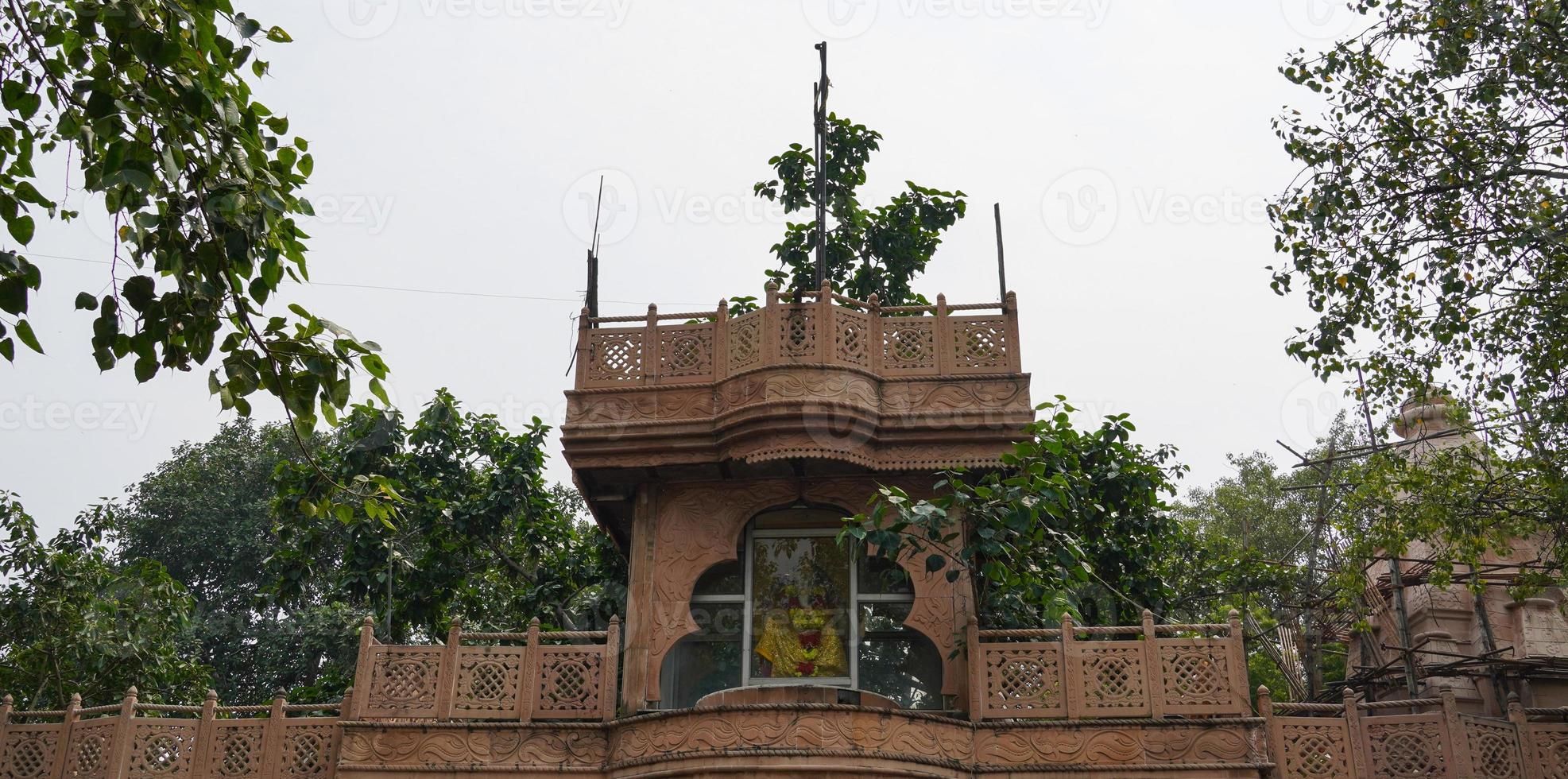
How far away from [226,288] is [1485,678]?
60.2 feet

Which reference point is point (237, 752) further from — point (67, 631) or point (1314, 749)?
point (1314, 749)

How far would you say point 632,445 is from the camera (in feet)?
41.8

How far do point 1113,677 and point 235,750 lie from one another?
292 inches

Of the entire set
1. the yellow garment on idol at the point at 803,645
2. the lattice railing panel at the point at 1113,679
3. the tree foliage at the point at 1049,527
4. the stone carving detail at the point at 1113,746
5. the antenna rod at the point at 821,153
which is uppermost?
the antenna rod at the point at 821,153

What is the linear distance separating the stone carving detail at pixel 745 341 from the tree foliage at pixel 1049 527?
5.67 ft

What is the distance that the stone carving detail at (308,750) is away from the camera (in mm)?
11883

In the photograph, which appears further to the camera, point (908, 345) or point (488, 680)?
point (908, 345)

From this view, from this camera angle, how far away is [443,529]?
18203 mm

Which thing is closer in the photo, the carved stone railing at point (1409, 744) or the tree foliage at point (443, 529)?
the carved stone railing at point (1409, 744)

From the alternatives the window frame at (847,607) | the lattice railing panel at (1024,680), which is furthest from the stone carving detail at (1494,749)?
the window frame at (847,607)

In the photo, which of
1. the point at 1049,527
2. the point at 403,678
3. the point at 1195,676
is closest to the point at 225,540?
the point at 403,678

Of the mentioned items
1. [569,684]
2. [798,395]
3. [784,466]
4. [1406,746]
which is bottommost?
[1406,746]

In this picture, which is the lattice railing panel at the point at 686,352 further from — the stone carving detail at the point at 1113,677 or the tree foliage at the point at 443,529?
the tree foliage at the point at 443,529

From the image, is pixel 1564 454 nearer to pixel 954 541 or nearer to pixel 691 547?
pixel 954 541
